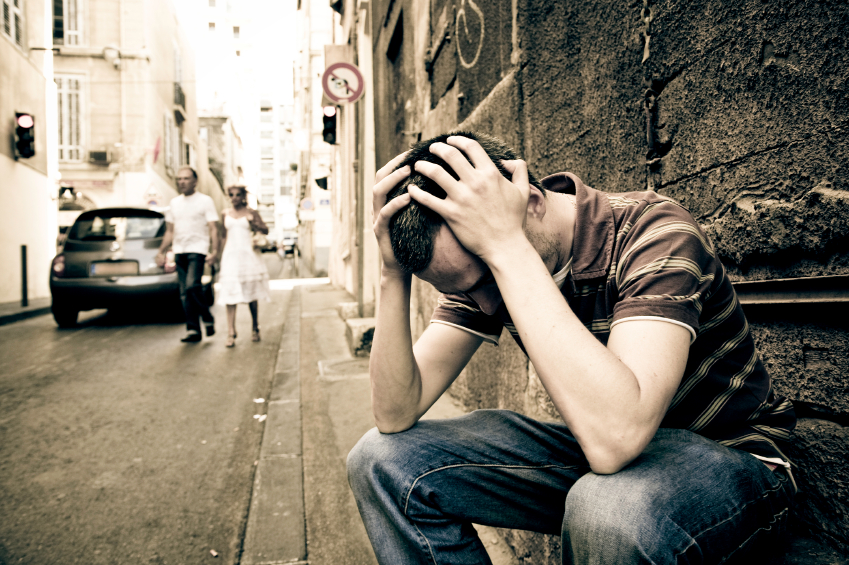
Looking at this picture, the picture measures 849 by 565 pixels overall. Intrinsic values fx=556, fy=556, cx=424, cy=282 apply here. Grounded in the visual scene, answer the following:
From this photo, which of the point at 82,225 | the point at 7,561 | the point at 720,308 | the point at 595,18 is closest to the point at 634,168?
the point at 595,18

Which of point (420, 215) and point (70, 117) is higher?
point (70, 117)

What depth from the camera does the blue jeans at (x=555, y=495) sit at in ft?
2.90

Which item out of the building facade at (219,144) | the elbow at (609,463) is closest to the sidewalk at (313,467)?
the elbow at (609,463)

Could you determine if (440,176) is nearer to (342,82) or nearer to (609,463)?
(609,463)

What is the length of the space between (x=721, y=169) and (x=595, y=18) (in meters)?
0.76

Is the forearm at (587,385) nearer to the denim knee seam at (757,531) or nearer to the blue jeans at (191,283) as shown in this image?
the denim knee seam at (757,531)

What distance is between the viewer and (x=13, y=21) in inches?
530

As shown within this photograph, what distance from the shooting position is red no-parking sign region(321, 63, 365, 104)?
24.5 feet

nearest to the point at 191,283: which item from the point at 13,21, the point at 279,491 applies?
the point at 279,491

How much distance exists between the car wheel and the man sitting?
26.3 feet

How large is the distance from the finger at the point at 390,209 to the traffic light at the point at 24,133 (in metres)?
13.7

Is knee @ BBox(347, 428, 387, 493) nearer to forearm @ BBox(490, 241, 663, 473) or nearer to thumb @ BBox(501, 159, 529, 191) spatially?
forearm @ BBox(490, 241, 663, 473)

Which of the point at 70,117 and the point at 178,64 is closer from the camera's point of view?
the point at 70,117

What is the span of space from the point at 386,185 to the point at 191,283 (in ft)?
18.8
